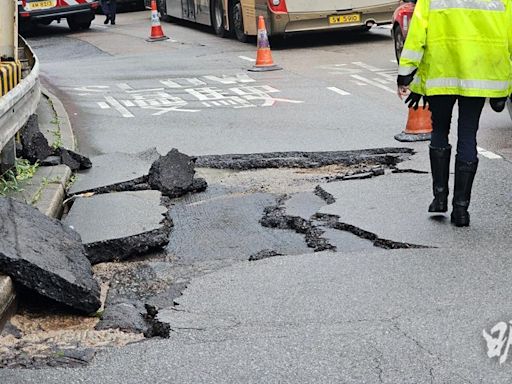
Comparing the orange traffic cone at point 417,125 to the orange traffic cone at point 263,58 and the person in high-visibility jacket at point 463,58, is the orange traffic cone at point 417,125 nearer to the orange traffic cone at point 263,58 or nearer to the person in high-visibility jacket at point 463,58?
the person in high-visibility jacket at point 463,58

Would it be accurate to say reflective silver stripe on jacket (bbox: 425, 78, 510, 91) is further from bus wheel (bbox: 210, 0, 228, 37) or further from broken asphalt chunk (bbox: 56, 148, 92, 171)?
bus wheel (bbox: 210, 0, 228, 37)

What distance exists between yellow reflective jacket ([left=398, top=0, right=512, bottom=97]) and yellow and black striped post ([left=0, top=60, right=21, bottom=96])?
3.55m

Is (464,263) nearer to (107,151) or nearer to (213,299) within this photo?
(213,299)

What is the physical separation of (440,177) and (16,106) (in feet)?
10.2

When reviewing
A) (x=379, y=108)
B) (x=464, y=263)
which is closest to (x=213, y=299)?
(x=464, y=263)

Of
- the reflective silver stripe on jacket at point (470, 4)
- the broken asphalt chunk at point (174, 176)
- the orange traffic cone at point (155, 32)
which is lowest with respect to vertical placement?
the orange traffic cone at point (155, 32)

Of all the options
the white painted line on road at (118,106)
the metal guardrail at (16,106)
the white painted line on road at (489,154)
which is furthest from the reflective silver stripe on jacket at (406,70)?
the white painted line on road at (118,106)

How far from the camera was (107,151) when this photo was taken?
1059cm

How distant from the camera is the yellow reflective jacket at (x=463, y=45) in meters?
6.81

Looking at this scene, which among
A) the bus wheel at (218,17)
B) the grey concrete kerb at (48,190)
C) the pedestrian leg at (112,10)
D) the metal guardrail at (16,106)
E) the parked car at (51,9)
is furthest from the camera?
the pedestrian leg at (112,10)

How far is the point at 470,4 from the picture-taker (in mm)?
6801

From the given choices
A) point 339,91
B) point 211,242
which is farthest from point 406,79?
point 339,91

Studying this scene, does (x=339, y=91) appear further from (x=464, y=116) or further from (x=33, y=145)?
(x=464, y=116)

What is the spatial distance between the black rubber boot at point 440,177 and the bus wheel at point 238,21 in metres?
14.8
